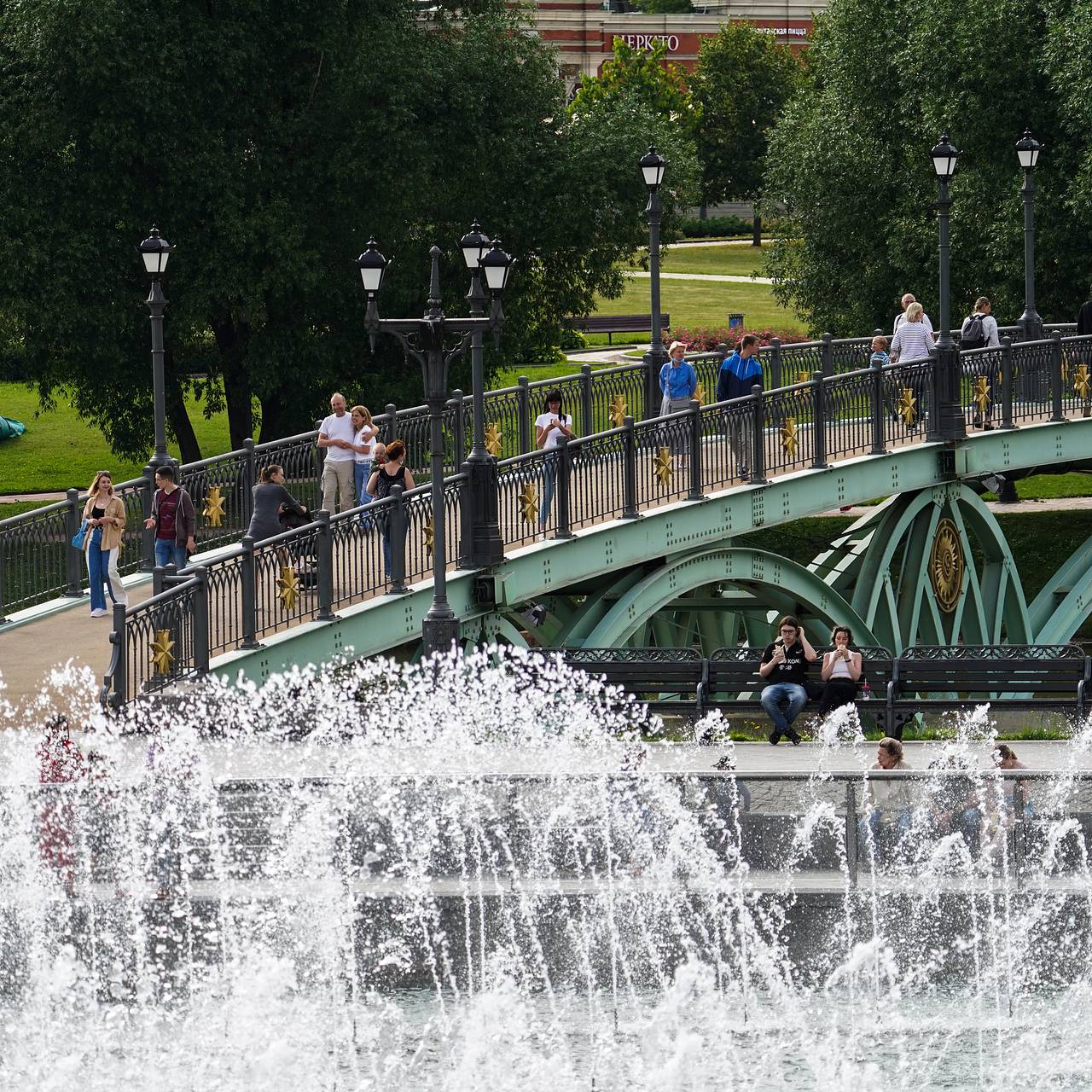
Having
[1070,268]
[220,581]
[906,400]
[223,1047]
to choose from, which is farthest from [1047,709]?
[1070,268]

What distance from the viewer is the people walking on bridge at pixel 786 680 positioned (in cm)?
2102

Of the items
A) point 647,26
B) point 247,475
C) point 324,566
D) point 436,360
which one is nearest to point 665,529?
point 247,475

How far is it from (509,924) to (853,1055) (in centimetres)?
237

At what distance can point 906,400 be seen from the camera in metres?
27.7

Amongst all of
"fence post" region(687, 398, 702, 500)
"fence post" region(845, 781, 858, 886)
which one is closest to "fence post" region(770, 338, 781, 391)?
"fence post" region(687, 398, 702, 500)

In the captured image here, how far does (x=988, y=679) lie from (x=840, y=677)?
4.70m

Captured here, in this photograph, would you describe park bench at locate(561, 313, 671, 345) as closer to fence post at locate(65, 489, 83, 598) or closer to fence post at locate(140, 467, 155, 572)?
fence post at locate(140, 467, 155, 572)

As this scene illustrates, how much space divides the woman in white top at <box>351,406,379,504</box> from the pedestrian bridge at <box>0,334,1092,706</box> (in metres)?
1.42

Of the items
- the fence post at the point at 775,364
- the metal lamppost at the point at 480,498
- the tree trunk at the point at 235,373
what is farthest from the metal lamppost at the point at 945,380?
the tree trunk at the point at 235,373

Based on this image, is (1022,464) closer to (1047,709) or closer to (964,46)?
(1047,709)

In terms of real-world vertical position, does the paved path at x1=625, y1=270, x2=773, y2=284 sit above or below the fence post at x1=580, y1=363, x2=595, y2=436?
above

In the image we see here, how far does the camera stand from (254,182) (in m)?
36.0

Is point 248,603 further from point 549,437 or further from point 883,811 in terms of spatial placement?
point 883,811

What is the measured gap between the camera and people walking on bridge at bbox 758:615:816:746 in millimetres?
21016
